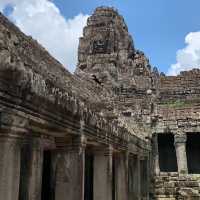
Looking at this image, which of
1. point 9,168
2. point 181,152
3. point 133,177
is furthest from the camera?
point 181,152

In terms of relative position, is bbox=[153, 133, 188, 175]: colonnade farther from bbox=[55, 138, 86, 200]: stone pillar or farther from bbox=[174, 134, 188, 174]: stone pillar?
bbox=[55, 138, 86, 200]: stone pillar

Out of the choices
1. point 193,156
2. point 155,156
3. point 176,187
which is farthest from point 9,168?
point 193,156

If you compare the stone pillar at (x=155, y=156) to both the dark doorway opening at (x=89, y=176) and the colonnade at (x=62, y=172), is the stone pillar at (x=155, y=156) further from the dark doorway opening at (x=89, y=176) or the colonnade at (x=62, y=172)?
the dark doorway opening at (x=89, y=176)

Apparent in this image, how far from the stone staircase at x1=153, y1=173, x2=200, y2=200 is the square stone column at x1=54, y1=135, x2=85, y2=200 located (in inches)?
398

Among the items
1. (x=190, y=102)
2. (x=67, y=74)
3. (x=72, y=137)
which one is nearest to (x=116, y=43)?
(x=190, y=102)

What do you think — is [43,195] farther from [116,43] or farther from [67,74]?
[116,43]

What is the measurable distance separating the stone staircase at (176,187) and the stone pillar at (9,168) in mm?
12237

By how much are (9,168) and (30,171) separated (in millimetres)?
731

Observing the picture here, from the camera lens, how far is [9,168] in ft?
12.9

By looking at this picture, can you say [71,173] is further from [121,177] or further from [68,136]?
[121,177]

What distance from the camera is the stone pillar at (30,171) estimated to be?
4543mm

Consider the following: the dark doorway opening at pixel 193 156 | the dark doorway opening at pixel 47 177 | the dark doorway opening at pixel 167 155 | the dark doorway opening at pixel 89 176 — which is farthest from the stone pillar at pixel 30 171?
the dark doorway opening at pixel 193 156

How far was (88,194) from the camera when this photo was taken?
31.5 feet

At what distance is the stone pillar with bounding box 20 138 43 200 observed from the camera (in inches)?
179
